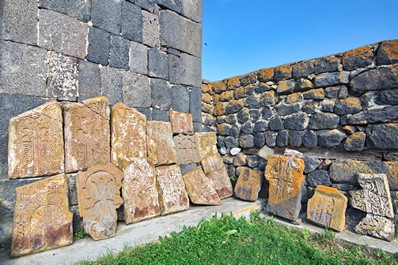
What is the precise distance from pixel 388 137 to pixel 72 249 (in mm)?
3059

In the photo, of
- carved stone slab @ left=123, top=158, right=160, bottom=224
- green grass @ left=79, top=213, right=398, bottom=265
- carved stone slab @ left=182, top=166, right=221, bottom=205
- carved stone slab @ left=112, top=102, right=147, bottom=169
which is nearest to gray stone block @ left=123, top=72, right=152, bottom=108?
carved stone slab @ left=112, top=102, right=147, bottom=169

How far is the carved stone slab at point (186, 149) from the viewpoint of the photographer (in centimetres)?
332

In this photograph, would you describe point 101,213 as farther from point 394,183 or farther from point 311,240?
point 394,183

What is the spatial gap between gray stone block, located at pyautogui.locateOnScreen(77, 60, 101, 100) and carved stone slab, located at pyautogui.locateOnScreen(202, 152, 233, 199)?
5.59 ft

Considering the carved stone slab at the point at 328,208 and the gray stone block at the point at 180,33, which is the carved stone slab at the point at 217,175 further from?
the gray stone block at the point at 180,33

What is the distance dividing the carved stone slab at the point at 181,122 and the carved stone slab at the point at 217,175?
19.2 inches

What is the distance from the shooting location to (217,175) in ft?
11.6

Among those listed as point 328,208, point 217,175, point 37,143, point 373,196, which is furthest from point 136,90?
point 373,196

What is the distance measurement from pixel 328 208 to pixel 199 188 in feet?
4.75

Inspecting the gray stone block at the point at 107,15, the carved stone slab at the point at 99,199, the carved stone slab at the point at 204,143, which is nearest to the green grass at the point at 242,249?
the carved stone slab at the point at 99,199

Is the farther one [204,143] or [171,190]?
[204,143]

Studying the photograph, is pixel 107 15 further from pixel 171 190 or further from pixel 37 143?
pixel 171 190

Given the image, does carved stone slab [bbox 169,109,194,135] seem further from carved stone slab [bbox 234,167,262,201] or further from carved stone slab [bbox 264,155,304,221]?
carved stone slab [bbox 264,155,304,221]

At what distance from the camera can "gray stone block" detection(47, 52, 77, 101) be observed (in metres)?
2.33
